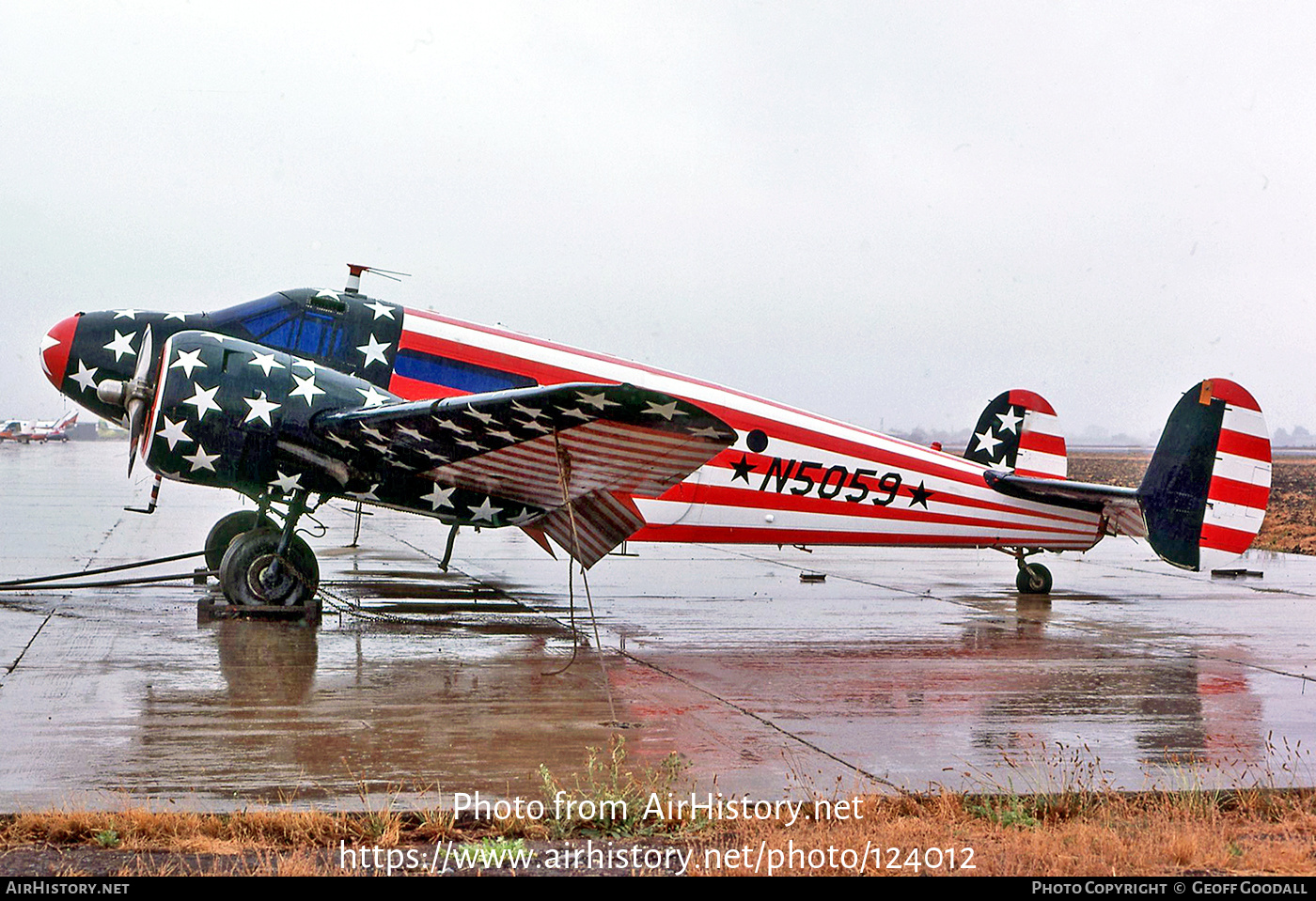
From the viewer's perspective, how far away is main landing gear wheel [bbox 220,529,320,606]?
11.2 metres

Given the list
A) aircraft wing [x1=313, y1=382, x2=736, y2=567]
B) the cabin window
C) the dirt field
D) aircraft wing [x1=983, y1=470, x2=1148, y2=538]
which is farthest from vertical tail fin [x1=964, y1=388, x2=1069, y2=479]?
the dirt field

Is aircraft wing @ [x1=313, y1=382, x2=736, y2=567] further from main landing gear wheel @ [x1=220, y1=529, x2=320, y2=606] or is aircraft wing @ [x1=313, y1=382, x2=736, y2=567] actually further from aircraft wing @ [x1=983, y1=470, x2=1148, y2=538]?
aircraft wing @ [x1=983, y1=470, x2=1148, y2=538]

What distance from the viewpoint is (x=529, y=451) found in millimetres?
10023

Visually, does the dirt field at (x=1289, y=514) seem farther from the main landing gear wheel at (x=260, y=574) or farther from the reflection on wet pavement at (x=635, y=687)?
the main landing gear wheel at (x=260, y=574)

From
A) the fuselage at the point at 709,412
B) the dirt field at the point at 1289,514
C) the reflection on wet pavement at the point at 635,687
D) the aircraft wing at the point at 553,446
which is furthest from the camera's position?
the dirt field at the point at 1289,514

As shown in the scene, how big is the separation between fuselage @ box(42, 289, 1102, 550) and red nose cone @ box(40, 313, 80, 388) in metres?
0.01

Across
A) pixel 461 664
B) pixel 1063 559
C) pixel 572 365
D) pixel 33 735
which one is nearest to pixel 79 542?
pixel 572 365

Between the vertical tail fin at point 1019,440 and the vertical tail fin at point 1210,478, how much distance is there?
2.13 meters

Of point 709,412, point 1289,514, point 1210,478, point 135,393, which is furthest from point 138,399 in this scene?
point 1289,514

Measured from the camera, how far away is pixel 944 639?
37.6 ft

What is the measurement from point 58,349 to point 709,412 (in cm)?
648

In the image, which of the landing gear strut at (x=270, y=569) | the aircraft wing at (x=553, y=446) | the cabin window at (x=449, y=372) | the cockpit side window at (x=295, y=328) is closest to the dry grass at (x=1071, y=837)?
the aircraft wing at (x=553, y=446)

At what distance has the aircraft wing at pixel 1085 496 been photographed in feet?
47.3
